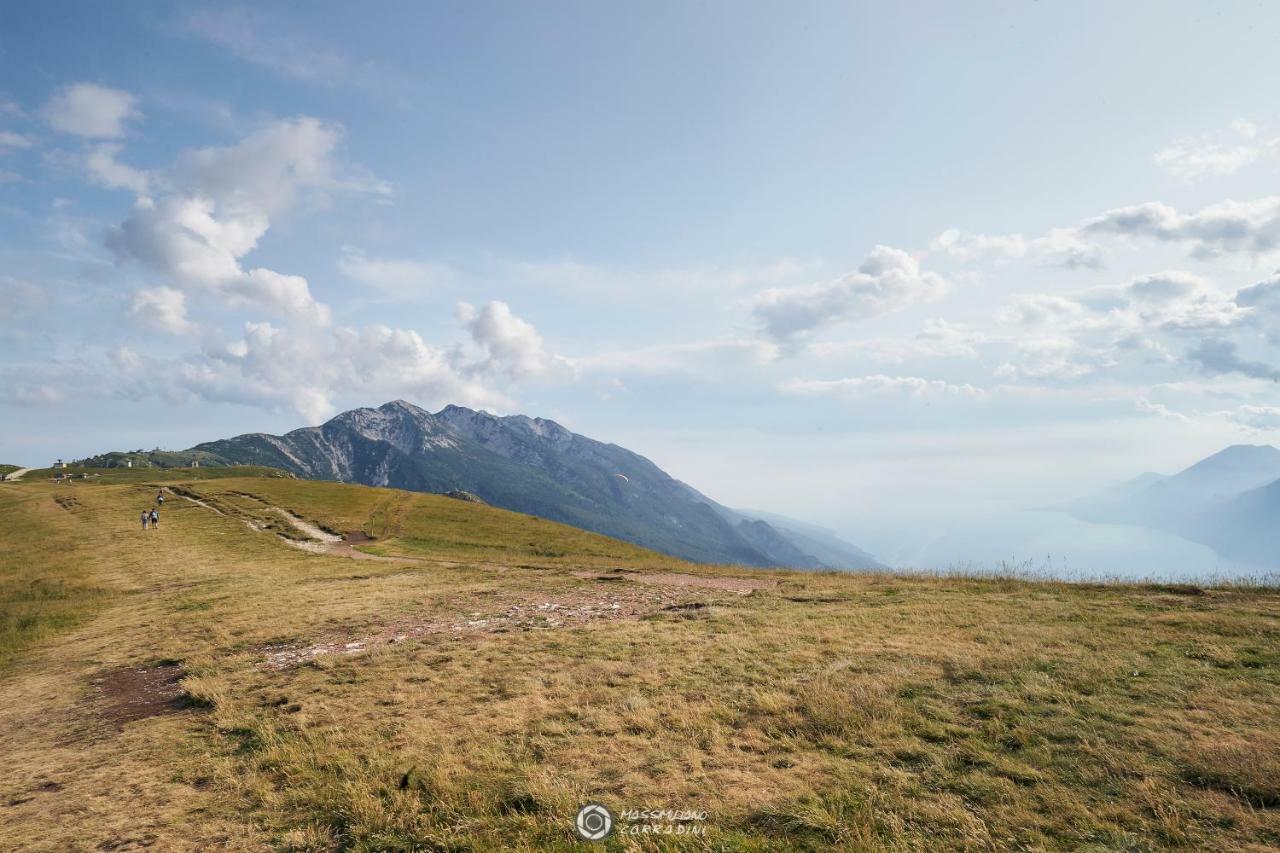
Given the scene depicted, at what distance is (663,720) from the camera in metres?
12.5

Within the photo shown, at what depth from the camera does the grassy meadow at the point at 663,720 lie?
8.65 m

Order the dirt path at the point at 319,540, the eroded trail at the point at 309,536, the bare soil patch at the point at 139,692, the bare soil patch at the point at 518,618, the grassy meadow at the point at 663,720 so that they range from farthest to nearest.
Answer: the eroded trail at the point at 309,536 → the dirt path at the point at 319,540 → the bare soil patch at the point at 518,618 → the bare soil patch at the point at 139,692 → the grassy meadow at the point at 663,720

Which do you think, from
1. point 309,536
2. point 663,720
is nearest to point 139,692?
point 663,720

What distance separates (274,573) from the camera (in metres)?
40.1

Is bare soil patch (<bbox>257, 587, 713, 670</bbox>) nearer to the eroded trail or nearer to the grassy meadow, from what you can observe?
the grassy meadow

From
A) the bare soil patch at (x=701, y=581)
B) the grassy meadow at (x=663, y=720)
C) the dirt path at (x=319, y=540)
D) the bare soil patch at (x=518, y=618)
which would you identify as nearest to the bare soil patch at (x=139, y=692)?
the grassy meadow at (x=663, y=720)

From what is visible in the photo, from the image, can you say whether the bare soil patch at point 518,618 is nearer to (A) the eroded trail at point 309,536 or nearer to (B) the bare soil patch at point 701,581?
(B) the bare soil patch at point 701,581

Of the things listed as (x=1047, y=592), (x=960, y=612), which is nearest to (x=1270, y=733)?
(x=960, y=612)

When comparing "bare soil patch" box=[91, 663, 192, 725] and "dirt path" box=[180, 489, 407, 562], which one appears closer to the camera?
"bare soil patch" box=[91, 663, 192, 725]

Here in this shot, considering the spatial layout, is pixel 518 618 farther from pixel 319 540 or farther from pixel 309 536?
pixel 309 536

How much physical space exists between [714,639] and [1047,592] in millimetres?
17503

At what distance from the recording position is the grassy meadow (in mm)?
8648

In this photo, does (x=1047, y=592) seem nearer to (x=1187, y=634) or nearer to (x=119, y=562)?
(x=1187, y=634)

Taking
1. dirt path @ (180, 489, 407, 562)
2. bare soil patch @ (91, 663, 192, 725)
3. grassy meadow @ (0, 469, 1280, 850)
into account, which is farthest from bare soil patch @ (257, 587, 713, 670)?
dirt path @ (180, 489, 407, 562)
